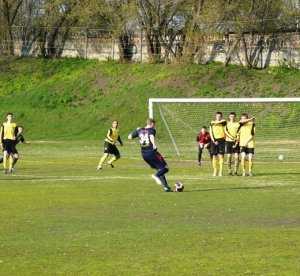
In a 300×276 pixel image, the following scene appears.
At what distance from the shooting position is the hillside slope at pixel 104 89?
64250 millimetres

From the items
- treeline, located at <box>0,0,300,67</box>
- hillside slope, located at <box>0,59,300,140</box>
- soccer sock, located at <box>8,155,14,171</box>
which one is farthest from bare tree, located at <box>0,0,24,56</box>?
soccer sock, located at <box>8,155,14,171</box>

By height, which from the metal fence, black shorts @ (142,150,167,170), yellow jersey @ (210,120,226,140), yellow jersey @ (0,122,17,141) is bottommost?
the metal fence

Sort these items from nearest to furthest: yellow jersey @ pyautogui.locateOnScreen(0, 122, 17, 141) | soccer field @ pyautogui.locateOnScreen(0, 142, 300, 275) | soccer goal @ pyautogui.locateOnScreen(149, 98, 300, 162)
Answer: soccer field @ pyautogui.locateOnScreen(0, 142, 300, 275), yellow jersey @ pyautogui.locateOnScreen(0, 122, 17, 141), soccer goal @ pyautogui.locateOnScreen(149, 98, 300, 162)

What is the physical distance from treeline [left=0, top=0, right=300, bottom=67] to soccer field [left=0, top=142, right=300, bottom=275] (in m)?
37.9

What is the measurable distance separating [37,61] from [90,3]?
8.35 meters

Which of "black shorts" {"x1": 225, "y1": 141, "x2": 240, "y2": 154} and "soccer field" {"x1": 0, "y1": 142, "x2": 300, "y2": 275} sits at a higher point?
"soccer field" {"x1": 0, "y1": 142, "x2": 300, "y2": 275}

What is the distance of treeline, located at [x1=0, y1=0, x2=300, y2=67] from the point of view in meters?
68.1

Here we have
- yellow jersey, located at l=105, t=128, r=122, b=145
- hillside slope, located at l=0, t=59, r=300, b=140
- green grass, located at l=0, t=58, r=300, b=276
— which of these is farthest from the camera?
hillside slope, located at l=0, t=59, r=300, b=140

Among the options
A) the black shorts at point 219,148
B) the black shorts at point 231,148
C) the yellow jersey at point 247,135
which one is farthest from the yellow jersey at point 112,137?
the yellow jersey at point 247,135

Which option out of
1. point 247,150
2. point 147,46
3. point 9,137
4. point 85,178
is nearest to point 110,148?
point 9,137

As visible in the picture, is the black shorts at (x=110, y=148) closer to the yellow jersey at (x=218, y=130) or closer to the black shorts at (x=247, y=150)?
the yellow jersey at (x=218, y=130)

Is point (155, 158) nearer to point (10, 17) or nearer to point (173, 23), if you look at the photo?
point (173, 23)

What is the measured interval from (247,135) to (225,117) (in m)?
22.6

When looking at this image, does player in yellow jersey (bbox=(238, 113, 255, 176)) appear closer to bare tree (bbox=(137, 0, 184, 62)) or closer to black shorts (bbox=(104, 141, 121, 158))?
black shorts (bbox=(104, 141, 121, 158))
